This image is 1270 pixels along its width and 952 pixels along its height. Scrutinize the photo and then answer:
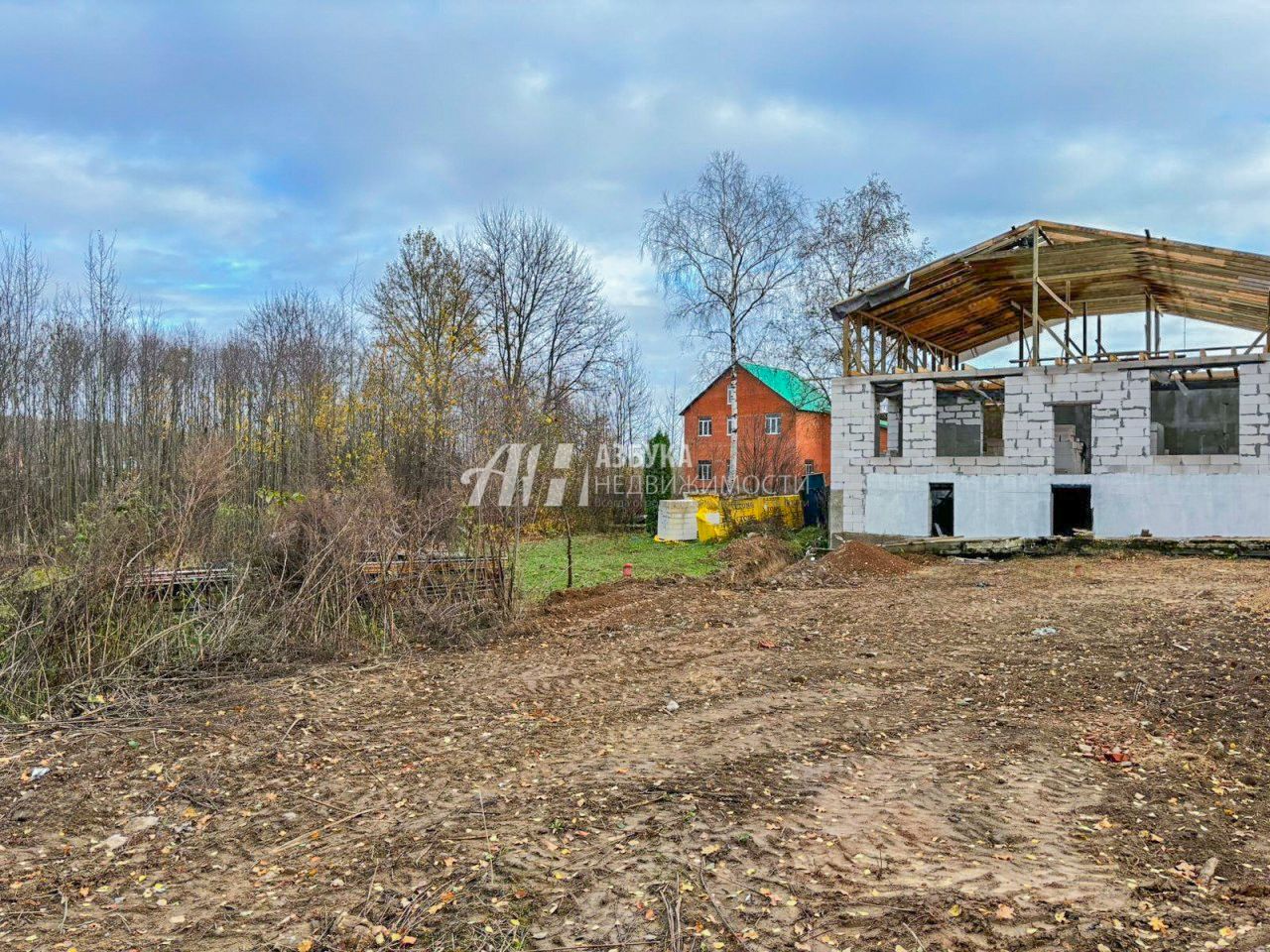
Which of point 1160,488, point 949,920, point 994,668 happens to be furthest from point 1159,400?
point 949,920

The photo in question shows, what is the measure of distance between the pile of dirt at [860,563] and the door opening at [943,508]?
2791 mm

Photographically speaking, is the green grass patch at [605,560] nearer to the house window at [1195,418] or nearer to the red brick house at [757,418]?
the red brick house at [757,418]

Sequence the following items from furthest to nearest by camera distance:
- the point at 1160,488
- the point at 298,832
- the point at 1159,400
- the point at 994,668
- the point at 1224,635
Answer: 1. the point at 1159,400
2. the point at 1160,488
3. the point at 1224,635
4. the point at 994,668
5. the point at 298,832

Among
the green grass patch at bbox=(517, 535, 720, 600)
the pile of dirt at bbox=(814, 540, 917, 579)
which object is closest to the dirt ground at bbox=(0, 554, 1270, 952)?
the green grass patch at bbox=(517, 535, 720, 600)

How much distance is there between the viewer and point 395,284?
2223cm

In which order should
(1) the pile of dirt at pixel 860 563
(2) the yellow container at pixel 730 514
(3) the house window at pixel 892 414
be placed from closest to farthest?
1. (1) the pile of dirt at pixel 860 563
2. (3) the house window at pixel 892 414
3. (2) the yellow container at pixel 730 514

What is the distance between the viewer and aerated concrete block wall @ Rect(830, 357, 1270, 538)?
16250 mm

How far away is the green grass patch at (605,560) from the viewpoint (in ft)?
46.4

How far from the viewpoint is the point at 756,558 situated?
55.7ft

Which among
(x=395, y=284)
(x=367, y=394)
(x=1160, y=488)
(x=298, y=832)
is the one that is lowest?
(x=298, y=832)

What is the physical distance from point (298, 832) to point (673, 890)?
80.6 inches

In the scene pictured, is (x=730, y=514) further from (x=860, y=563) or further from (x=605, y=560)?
(x=860, y=563)

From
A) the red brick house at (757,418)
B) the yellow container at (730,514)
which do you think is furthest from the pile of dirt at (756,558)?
the red brick house at (757,418)

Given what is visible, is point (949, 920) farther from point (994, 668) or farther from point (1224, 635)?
point (1224, 635)
